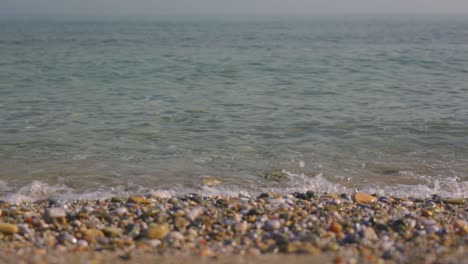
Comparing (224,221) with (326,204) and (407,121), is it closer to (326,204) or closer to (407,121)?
(326,204)

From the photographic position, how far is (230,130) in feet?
41.2

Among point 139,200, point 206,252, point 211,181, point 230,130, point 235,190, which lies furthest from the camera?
point 230,130

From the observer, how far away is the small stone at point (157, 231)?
609 centimetres

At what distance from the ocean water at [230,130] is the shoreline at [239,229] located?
1092 mm

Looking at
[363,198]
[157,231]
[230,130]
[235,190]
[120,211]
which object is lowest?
[235,190]

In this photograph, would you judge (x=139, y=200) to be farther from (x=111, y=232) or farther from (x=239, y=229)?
(x=239, y=229)

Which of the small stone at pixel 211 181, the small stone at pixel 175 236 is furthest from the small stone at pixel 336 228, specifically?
the small stone at pixel 211 181

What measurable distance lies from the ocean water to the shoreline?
109 cm

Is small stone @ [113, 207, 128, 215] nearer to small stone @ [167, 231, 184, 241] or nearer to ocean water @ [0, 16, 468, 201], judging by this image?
small stone @ [167, 231, 184, 241]

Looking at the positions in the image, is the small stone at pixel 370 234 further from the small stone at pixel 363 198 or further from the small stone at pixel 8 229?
the small stone at pixel 8 229

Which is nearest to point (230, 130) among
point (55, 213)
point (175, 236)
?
point (55, 213)

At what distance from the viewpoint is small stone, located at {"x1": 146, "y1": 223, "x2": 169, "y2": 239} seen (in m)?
6.09

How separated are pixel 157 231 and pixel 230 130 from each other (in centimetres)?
658

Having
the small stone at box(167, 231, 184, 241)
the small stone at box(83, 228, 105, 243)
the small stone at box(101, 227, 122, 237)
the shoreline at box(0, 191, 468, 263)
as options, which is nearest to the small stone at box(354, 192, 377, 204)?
the shoreline at box(0, 191, 468, 263)
